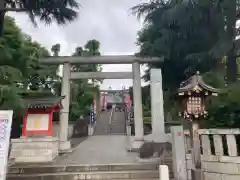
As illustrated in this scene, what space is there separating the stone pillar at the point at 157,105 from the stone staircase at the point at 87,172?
2.97 meters

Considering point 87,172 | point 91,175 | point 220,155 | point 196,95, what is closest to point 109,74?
point 87,172

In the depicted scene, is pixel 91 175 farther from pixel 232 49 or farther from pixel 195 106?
pixel 232 49

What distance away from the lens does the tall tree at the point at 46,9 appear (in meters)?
10.9

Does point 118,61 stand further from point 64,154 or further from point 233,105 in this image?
point 233,105

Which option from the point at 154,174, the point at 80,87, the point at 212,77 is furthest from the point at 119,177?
the point at 80,87

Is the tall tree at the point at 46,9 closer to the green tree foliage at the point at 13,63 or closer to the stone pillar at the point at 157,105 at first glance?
the green tree foliage at the point at 13,63

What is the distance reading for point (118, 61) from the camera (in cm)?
1459

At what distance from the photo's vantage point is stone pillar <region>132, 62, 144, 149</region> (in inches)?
543

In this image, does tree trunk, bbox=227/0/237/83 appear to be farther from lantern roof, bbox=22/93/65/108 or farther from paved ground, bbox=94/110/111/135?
paved ground, bbox=94/110/111/135

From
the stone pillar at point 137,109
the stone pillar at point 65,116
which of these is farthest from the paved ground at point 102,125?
the stone pillar at point 137,109

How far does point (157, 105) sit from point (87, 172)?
16.7ft

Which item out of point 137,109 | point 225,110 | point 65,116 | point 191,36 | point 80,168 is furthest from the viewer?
point 137,109

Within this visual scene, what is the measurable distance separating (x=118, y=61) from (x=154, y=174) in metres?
7.80

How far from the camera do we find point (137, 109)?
14.1 meters
